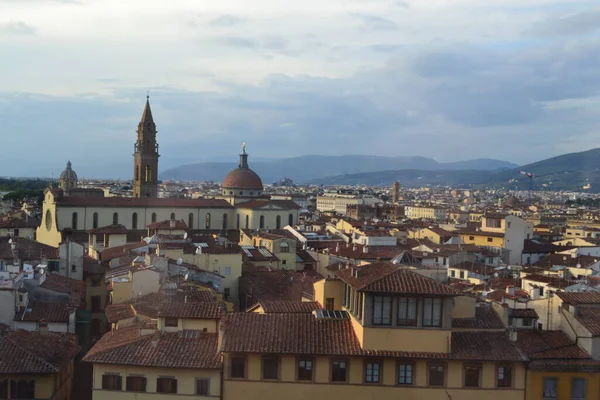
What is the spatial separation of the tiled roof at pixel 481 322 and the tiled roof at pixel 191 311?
21.9ft

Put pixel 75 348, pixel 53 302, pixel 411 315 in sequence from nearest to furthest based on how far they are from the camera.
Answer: pixel 411 315
pixel 75 348
pixel 53 302

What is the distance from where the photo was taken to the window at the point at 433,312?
739 inches

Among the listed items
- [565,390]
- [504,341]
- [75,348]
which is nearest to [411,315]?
[504,341]

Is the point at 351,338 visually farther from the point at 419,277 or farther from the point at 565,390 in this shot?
the point at 565,390

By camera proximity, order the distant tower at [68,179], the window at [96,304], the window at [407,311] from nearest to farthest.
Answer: the window at [407,311] < the window at [96,304] < the distant tower at [68,179]

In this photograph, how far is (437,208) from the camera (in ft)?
488

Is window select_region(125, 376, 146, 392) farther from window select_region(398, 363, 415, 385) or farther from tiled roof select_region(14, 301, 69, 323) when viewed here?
tiled roof select_region(14, 301, 69, 323)

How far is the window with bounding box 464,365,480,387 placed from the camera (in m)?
18.9

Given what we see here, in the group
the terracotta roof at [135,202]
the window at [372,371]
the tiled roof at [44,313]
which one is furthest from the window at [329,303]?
the terracotta roof at [135,202]

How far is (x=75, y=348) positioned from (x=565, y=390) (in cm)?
1357

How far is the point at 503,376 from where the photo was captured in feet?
62.3

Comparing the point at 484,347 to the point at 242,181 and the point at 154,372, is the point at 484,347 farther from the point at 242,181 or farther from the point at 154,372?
the point at 242,181

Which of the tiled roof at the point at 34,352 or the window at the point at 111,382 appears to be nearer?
the window at the point at 111,382

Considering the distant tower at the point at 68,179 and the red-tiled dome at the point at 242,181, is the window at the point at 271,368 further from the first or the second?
the distant tower at the point at 68,179
